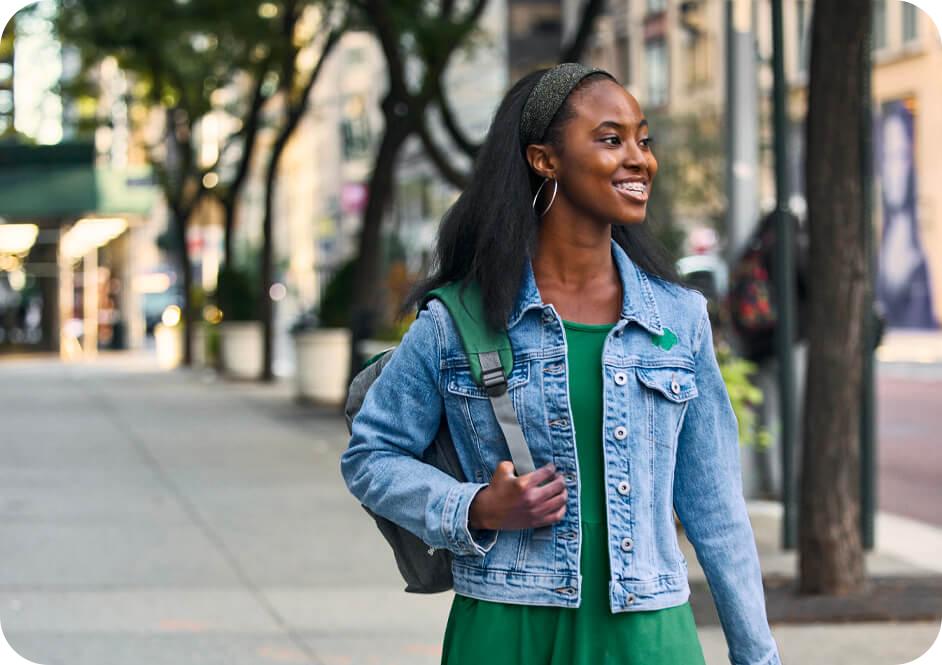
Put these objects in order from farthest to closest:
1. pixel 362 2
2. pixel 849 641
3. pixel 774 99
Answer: pixel 362 2 < pixel 774 99 < pixel 849 641

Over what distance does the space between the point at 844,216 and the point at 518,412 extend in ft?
16.9

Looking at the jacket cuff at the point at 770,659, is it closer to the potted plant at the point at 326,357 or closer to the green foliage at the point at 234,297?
the potted plant at the point at 326,357

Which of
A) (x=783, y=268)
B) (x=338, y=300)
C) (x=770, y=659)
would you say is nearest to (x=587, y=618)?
(x=770, y=659)

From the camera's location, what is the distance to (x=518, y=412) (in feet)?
9.23

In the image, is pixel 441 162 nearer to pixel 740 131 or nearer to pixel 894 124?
pixel 740 131

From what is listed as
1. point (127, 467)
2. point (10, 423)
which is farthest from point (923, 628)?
point (10, 423)

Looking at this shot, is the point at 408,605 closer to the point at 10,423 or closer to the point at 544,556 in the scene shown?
the point at 544,556

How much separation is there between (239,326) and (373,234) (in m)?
9.69

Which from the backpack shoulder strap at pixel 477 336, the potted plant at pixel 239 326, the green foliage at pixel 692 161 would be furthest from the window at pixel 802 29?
the backpack shoulder strap at pixel 477 336

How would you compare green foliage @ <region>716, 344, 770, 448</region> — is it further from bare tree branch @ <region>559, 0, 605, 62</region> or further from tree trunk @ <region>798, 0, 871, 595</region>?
bare tree branch @ <region>559, 0, 605, 62</region>

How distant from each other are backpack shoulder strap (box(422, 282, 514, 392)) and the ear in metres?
0.23

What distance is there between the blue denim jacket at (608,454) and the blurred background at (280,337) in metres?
0.30

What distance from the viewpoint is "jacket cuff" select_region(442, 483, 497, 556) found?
9.12 feet

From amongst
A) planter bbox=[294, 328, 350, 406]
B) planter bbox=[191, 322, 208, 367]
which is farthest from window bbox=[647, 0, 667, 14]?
planter bbox=[294, 328, 350, 406]
